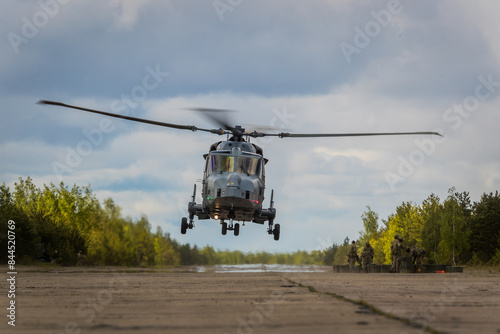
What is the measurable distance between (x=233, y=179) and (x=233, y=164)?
1.30 metres

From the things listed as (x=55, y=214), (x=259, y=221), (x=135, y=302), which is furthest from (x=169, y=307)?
(x=55, y=214)

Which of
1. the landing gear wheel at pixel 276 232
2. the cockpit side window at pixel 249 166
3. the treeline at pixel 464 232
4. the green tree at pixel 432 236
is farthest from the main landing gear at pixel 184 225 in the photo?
the green tree at pixel 432 236

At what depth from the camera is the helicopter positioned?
88.0 ft

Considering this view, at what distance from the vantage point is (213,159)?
2834 cm

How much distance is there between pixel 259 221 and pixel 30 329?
25.3 meters

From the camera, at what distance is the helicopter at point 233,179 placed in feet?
88.0

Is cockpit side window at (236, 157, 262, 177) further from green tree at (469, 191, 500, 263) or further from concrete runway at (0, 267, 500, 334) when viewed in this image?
green tree at (469, 191, 500, 263)

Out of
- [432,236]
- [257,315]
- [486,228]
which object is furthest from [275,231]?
[432,236]

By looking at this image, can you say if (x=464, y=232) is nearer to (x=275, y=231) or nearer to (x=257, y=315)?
(x=275, y=231)

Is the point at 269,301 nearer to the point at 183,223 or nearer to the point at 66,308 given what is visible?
the point at 66,308

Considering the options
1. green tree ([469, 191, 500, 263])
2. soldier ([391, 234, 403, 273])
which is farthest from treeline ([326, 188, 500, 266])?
soldier ([391, 234, 403, 273])

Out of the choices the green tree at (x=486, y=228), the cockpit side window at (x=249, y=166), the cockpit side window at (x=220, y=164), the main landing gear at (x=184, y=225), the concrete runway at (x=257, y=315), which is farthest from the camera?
the green tree at (x=486, y=228)

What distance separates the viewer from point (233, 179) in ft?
87.8

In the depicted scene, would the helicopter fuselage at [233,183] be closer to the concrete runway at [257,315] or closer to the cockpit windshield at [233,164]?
the cockpit windshield at [233,164]
